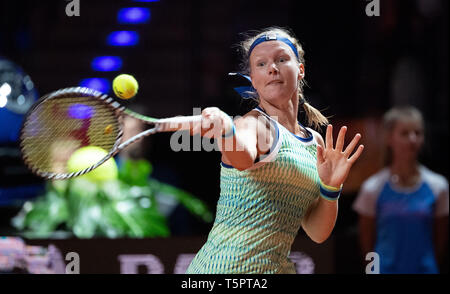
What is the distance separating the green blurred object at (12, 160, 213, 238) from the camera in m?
3.79

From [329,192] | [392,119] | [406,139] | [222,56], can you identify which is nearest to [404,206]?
[406,139]

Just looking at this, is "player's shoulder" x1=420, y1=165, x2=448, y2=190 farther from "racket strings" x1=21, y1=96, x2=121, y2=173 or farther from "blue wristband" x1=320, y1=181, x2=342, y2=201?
"racket strings" x1=21, y1=96, x2=121, y2=173

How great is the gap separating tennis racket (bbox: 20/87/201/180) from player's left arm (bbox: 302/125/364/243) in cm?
54

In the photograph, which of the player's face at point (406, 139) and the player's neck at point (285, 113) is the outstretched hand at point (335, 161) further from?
the player's face at point (406, 139)

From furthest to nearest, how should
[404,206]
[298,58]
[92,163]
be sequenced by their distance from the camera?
[404,206] → [92,163] → [298,58]

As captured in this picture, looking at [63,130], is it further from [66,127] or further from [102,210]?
[102,210]

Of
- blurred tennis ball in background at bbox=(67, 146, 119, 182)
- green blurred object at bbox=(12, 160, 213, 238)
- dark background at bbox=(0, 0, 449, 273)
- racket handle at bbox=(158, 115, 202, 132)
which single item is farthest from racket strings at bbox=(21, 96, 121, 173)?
dark background at bbox=(0, 0, 449, 273)

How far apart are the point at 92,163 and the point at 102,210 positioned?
1.70ft

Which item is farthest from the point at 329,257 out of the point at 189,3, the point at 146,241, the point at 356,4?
the point at 189,3

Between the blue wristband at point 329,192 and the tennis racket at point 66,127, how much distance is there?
0.58 metres

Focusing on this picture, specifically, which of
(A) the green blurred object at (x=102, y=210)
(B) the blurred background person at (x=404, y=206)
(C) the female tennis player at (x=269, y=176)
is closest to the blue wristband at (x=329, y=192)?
(C) the female tennis player at (x=269, y=176)

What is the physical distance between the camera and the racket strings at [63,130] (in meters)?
2.08

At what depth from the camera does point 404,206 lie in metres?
3.57
